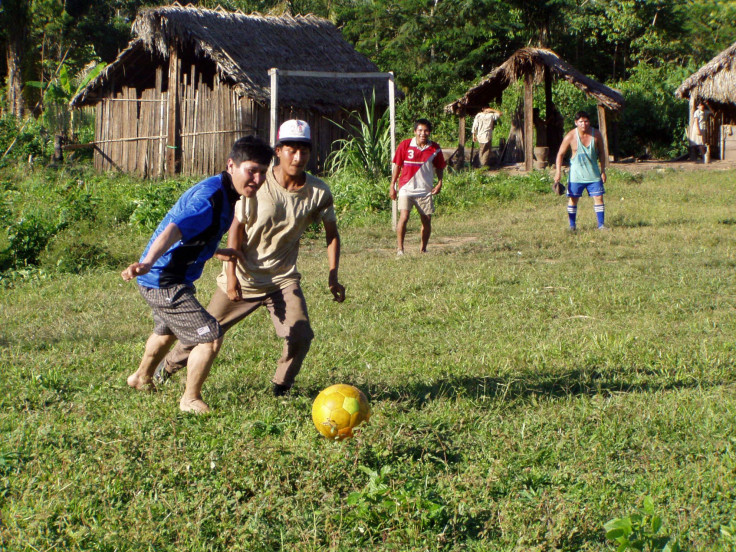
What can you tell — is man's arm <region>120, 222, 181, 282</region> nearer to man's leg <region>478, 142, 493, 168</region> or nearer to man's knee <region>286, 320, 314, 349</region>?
man's knee <region>286, 320, 314, 349</region>

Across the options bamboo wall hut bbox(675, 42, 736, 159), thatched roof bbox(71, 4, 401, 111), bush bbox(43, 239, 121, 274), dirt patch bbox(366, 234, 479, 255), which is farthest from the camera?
bamboo wall hut bbox(675, 42, 736, 159)

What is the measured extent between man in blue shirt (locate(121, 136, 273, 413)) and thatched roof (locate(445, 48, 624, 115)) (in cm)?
1890

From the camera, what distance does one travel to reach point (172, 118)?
21.5 meters

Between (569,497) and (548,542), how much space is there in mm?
488

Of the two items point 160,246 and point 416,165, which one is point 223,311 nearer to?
point 160,246

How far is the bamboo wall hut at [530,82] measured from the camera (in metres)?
22.4

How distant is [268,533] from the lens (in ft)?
11.7

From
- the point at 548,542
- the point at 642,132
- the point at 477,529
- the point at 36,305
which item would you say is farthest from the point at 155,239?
the point at 642,132

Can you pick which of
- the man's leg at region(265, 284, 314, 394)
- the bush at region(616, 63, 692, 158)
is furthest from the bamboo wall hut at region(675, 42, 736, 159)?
the man's leg at region(265, 284, 314, 394)

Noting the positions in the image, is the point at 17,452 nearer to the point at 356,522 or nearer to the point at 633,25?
the point at 356,522

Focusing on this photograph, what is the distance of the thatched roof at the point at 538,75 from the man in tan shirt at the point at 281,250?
18.4 metres

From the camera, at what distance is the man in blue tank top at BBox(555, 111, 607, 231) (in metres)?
12.7

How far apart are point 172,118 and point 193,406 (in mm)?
17671

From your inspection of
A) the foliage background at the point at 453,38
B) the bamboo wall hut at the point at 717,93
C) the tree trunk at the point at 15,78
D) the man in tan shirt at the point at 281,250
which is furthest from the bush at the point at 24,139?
the man in tan shirt at the point at 281,250
